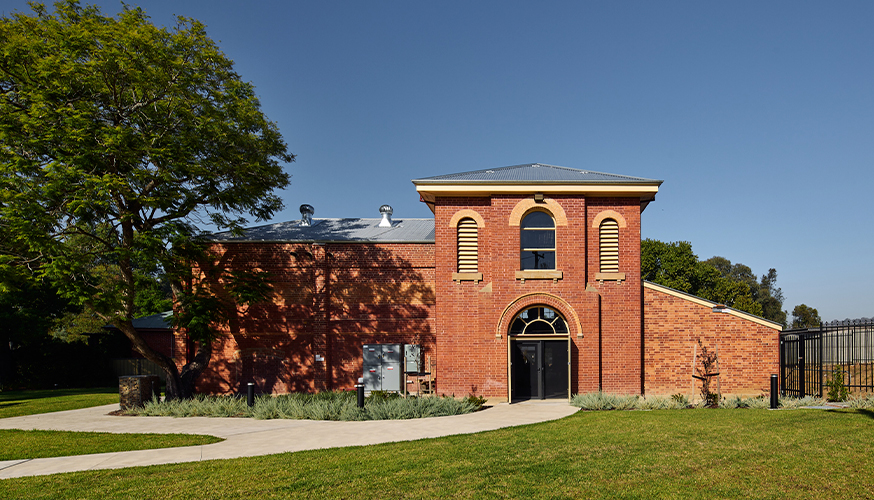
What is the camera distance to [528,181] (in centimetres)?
1730

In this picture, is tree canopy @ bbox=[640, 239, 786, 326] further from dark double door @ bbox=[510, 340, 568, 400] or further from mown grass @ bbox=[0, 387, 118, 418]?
mown grass @ bbox=[0, 387, 118, 418]

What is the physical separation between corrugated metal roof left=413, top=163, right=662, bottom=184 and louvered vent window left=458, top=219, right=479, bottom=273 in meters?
1.54

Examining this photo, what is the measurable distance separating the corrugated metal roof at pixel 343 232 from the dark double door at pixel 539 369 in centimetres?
550

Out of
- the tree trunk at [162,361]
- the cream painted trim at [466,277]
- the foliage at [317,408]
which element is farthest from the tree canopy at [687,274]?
the tree trunk at [162,361]

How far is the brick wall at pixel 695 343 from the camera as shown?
56.5 ft

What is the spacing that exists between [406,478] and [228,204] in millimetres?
13055

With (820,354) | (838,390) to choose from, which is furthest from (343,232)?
(838,390)

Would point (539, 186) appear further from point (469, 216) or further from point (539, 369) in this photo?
point (539, 369)

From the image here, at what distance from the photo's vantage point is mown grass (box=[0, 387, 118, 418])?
17766 millimetres

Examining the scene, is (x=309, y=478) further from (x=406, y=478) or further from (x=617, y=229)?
(x=617, y=229)

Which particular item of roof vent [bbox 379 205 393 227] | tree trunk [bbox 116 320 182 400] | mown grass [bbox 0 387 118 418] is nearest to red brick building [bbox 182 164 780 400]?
roof vent [bbox 379 205 393 227]

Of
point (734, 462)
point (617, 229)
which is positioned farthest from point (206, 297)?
point (734, 462)

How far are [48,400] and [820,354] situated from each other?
91.2 ft

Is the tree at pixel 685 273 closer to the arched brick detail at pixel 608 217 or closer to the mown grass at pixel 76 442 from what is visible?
the arched brick detail at pixel 608 217
